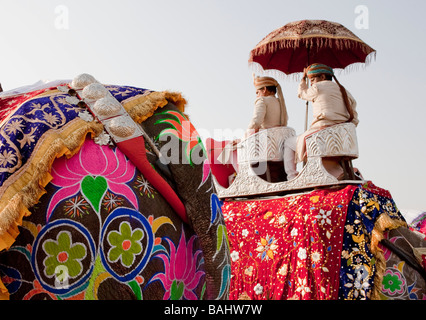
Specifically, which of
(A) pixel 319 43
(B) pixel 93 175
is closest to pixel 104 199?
(B) pixel 93 175

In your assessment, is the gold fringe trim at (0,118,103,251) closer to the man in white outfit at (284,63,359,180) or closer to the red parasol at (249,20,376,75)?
the man in white outfit at (284,63,359,180)

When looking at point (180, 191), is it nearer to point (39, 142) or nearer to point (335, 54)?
point (39, 142)

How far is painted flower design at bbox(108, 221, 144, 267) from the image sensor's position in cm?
126

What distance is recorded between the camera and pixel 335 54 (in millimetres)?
6156

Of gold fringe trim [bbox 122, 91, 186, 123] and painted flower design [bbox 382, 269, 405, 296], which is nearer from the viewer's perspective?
gold fringe trim [bbox 122, 91, 186, 123]

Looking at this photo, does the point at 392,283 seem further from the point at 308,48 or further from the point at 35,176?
the point at 35,176

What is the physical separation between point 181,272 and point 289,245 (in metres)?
3.42

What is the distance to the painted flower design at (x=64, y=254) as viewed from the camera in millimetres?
1199

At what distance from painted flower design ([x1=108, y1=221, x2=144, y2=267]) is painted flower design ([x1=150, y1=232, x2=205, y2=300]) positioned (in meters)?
0.07

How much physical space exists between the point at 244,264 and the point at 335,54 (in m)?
2.63

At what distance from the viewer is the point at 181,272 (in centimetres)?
139

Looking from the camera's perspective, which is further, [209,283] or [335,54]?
[335,54]

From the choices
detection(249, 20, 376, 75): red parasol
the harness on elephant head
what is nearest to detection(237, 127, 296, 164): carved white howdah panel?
detection(249, 20, 376, 75): red parasol
